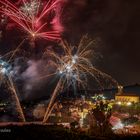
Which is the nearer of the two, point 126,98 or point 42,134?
point 42,134

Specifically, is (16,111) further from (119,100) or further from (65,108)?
(119,100)

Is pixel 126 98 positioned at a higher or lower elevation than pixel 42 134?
higher

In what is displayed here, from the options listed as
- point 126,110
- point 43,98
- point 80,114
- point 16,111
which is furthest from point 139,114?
point 43,98

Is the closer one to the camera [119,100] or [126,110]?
[126,110]

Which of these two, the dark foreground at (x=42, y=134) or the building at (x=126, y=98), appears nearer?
the dark foreground at (x=42, y=134)

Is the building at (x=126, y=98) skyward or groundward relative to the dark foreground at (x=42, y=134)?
skyward

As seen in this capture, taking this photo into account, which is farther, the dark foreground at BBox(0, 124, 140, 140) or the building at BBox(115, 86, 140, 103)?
the building at BBox(115, 86, 140, 103)

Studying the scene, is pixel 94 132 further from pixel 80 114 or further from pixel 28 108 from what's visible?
pixel 28 108

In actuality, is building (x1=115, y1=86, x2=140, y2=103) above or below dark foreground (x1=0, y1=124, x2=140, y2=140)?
above

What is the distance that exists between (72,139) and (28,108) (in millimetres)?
27069

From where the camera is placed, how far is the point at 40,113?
144 ft

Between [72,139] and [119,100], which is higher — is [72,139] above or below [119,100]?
below

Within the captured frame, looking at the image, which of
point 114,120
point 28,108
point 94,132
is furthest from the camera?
point 28,108

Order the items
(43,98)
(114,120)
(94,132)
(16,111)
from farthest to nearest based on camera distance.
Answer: (43,98)
(16,111)
(114,120)
(94,132)
